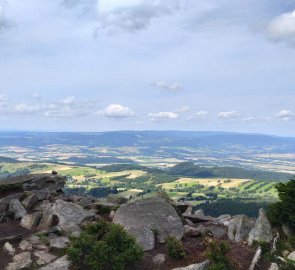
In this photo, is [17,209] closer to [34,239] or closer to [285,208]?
[34,239]

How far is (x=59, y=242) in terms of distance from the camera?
85.9 ft

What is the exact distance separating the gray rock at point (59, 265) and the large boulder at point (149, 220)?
501cm

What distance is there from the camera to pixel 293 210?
28.5 meters

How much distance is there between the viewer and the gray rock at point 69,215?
28969mm

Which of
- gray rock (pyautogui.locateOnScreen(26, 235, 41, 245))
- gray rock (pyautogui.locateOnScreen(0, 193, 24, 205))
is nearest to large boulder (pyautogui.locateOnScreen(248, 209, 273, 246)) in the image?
gray rock (pyautogui.locateOnScreen(26, 235, 41, 245))

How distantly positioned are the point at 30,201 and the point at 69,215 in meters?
4.67

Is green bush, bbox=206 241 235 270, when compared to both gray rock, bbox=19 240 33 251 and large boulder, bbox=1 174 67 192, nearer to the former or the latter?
gray rock, bbox=19 240 33 251

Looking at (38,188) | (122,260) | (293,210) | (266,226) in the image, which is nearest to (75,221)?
(122,260)

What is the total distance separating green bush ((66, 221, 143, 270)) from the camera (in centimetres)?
2211

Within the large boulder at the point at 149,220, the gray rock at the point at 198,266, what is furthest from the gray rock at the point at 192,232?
the gray rock at the point at 198,266

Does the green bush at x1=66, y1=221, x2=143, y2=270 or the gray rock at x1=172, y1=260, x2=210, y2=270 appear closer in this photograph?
the green bush at x1=66, y1=221, x2=143, y2=270

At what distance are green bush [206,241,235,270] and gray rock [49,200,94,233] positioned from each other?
1039 cm

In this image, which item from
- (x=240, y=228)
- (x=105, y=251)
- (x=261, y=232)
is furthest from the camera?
(x=240, y=228)

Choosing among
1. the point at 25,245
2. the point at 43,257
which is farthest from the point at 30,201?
the point at 43,257
